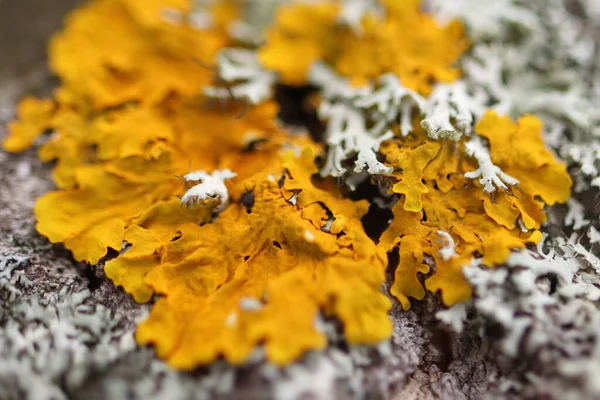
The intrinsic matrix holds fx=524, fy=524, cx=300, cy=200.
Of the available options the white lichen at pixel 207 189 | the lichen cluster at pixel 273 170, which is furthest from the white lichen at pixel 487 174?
the white lichen at pixel 207 189

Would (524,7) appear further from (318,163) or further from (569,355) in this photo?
(569,355)

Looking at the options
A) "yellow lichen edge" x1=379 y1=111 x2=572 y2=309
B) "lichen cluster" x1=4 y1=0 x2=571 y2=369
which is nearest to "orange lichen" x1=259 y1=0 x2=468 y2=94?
"lichen cluster" x1=4 y1=0 x2=571 y2=369

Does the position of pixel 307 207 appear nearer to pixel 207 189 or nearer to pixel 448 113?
pixel 207 189

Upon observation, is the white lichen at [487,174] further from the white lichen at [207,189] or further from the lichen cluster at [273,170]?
the white lichen at [207,189]

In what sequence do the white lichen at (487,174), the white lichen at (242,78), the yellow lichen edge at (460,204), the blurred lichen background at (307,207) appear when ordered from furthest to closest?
the white lichen at (242,78) < the white lichen at (487,174) < the yellow lichen edge at (460,204) < the blurred lichen background at (307,207)

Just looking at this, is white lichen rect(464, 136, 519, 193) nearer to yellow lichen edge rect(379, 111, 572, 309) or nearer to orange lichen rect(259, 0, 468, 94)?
yellow lichen edge rect(379, 111, 572, 309)
